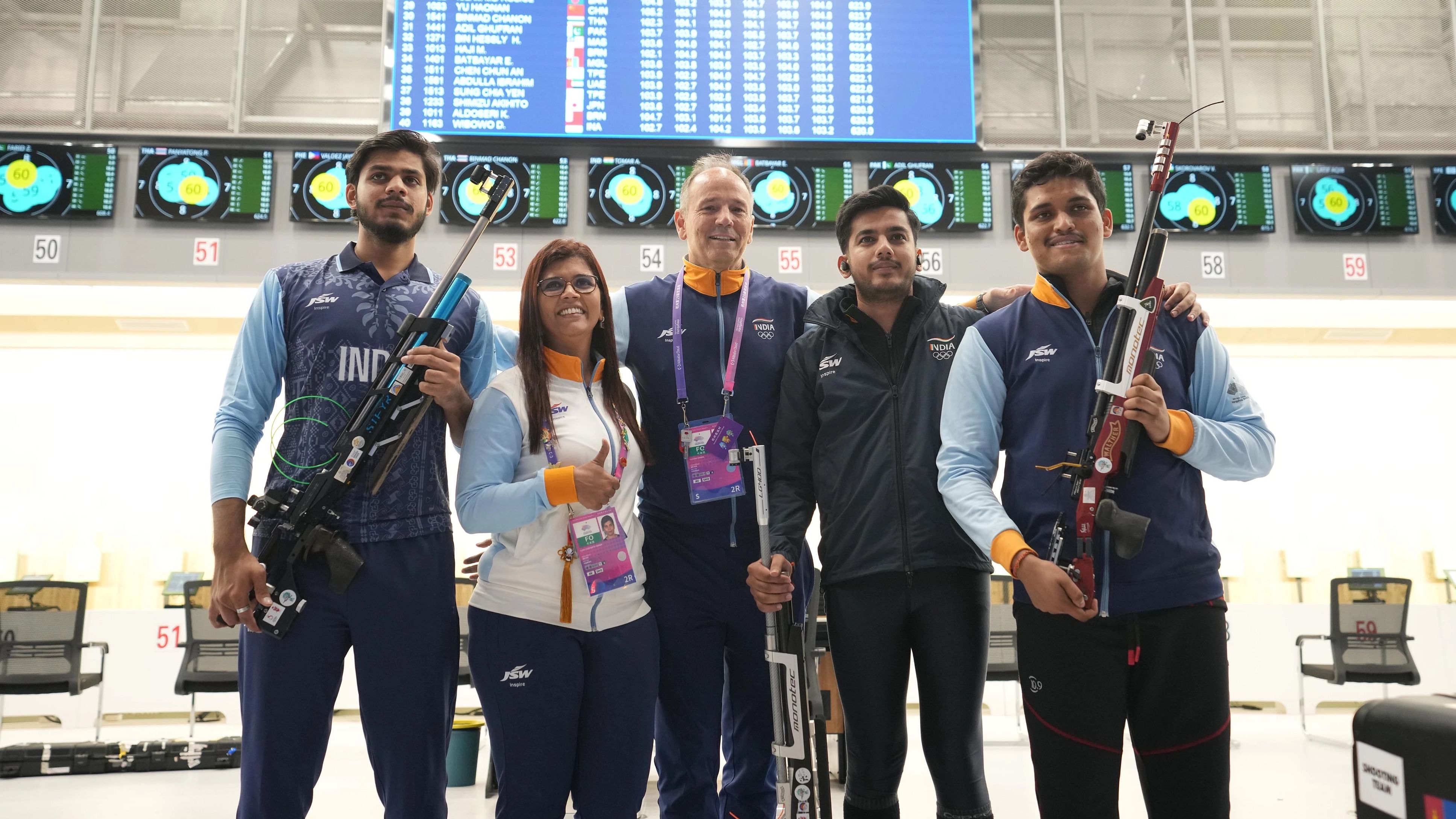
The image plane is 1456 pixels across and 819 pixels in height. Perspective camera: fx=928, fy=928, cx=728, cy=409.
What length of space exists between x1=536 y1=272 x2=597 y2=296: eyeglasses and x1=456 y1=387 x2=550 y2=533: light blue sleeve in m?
0.27

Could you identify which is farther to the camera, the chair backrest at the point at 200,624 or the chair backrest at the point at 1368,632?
the chair backrest at the point at 1368,632

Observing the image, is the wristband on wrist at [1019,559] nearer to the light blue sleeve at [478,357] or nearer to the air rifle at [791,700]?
the air rifle at [791,700]

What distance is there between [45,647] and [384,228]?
185 inches

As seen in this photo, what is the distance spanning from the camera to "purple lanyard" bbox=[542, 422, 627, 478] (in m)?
2.10

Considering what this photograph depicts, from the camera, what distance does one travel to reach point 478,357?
2355 millimetres

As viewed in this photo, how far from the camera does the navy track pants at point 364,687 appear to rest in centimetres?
190

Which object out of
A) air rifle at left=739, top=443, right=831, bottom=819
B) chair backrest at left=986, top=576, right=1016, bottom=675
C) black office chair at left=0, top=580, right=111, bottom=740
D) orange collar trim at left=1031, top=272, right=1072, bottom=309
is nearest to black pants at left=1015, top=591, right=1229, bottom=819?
air rifle at left=739, top=443, right=831, bottom=819

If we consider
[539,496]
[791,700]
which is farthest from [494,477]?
[791,700]

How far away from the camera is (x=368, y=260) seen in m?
2.23

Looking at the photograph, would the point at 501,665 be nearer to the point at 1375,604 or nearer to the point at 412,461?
the point at 412,461

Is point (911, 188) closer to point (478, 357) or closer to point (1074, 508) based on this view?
point (478, 357)

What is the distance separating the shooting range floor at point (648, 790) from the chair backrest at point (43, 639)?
657 millimetres

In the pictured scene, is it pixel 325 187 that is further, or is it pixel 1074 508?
pixel 325 187

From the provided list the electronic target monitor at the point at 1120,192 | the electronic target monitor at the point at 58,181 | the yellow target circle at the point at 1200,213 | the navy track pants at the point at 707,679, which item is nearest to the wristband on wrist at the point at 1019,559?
the navy track pants at the point at 707,679
